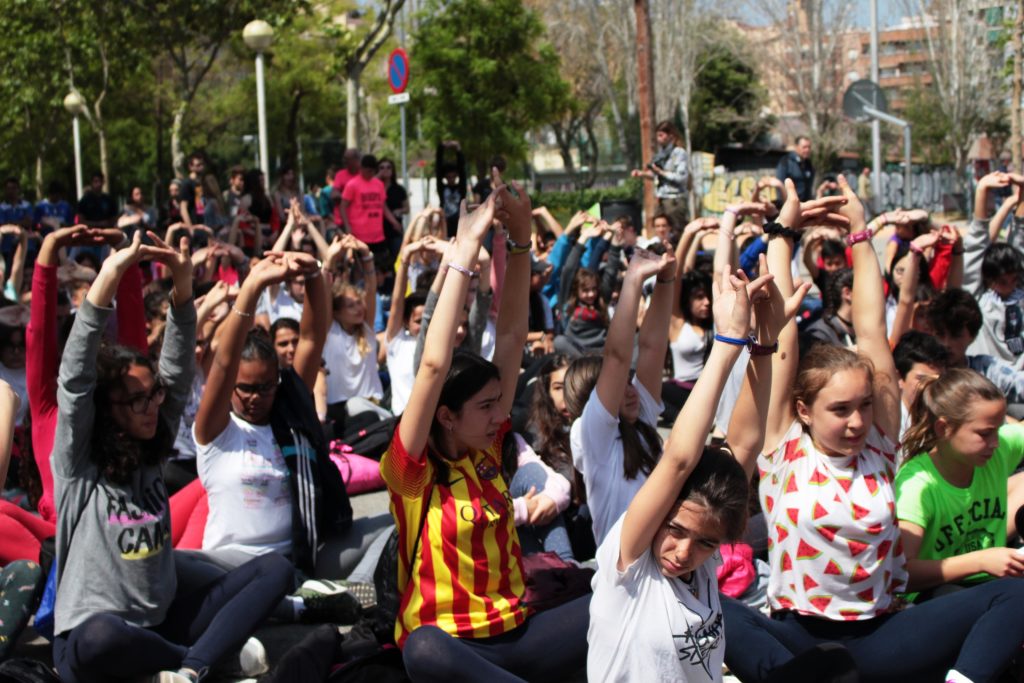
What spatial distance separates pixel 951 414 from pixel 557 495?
5.69ft

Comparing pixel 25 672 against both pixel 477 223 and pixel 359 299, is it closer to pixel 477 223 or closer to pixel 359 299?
pixel 477 223

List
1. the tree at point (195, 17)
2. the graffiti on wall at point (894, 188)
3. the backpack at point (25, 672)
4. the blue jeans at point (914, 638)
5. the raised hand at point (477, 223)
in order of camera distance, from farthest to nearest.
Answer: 1. the graffiti on wall at point (894, 188)
2. the tree at point (195, 17)
3. the backpack at point (25, 672)
4. the blue jeans at point (914, 638)
5. the raised hand at point (477, 223)

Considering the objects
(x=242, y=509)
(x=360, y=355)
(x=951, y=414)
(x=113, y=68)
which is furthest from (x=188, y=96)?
(x=951, y=414)

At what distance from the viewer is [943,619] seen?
3.92 metres

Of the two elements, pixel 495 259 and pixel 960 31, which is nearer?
pixel 495 259

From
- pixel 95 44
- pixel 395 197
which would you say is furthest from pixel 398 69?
pixel 95 44

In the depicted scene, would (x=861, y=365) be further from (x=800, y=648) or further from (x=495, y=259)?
(x=495, y=259)

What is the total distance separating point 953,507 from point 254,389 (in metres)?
2.94

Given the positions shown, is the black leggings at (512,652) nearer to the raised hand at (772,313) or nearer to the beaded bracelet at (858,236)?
the raised hand at (772,313)

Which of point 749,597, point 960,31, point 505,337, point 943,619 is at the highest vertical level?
point 960,31

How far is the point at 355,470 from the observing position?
23.7 ft

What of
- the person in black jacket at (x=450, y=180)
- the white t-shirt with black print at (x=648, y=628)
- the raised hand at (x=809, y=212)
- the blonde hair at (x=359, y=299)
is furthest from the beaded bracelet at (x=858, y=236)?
the person in black jacket at (x=450, y=180)

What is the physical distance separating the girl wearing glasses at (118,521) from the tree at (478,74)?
79.9 feet

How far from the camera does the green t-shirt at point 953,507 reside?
4297 millimetres
